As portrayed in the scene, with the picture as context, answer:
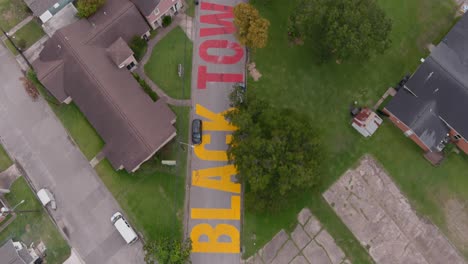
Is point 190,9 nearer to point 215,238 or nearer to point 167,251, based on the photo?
point 215,238

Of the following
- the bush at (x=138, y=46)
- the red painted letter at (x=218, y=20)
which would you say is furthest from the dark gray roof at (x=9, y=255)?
the red painted letter at (x=218, y=20)

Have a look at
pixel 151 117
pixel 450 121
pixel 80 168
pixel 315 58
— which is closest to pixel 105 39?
pixel 151 117

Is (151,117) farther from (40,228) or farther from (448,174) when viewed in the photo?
(448,174)

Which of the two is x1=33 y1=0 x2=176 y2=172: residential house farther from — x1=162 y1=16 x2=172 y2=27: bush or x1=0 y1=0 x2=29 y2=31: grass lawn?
x1=0 y1=0 x2=29 y2=31: grass lawn

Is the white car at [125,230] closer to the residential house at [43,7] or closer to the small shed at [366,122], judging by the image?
the residential house at [43,7]

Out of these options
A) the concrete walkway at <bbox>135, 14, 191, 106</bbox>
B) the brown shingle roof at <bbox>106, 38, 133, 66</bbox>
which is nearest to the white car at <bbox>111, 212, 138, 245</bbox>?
the concrete walkway at <bbox>135, 14, 191, 106</bbox>

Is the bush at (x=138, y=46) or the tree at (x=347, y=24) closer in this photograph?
the tree at (x=347, y=24)

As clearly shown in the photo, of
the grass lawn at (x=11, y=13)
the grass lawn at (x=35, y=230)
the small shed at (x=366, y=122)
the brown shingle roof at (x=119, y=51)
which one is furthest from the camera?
the grass lawn at (x=11, y=13)

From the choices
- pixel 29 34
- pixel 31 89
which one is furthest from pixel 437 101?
pixel 29 34
